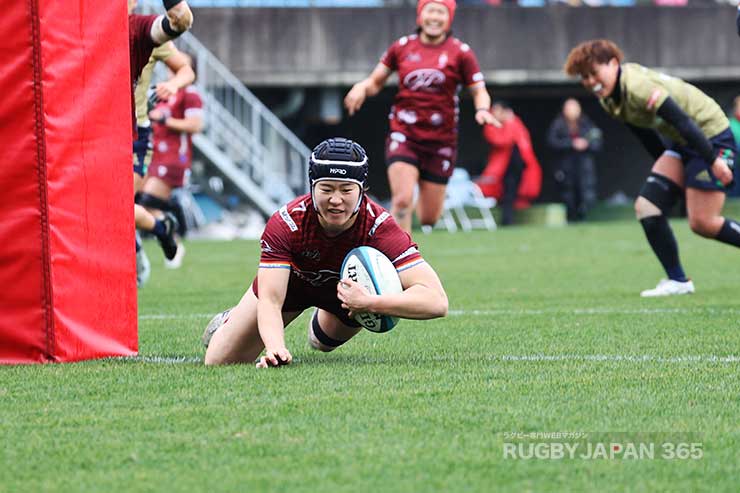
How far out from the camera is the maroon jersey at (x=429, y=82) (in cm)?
1057

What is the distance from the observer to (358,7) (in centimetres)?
2220

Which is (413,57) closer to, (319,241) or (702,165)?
(702,165)

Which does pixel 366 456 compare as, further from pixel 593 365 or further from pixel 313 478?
pixel 593 365

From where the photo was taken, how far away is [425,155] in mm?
10766

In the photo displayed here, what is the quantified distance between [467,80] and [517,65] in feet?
42.1

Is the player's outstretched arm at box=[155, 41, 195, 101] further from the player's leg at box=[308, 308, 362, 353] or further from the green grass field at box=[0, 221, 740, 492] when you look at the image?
the player's leg at box=[308, 308, 362, 353]

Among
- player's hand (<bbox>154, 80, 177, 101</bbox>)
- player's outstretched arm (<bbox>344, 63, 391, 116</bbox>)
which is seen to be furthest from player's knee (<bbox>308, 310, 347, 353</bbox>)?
player's outstretched arm (<bbox>344, 63, 391, 116</bbox>)

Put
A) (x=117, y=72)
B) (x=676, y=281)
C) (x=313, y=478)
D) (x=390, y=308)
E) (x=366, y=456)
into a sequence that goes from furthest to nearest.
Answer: (x=676, y=281), (x=117, y=72), (x=390, y=308), (x=366, y=456), (x=313, y=478)

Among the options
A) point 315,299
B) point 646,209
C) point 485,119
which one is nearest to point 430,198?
point 485,119

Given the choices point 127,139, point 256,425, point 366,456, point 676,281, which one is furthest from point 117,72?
point 676,281

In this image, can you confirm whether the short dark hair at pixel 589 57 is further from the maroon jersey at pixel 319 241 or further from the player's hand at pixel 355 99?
the maroon jersey at pixel 319 241

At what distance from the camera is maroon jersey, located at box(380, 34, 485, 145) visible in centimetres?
1057

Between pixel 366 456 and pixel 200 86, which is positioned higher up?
pixel 366 456

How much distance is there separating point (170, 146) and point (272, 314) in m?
8.47
